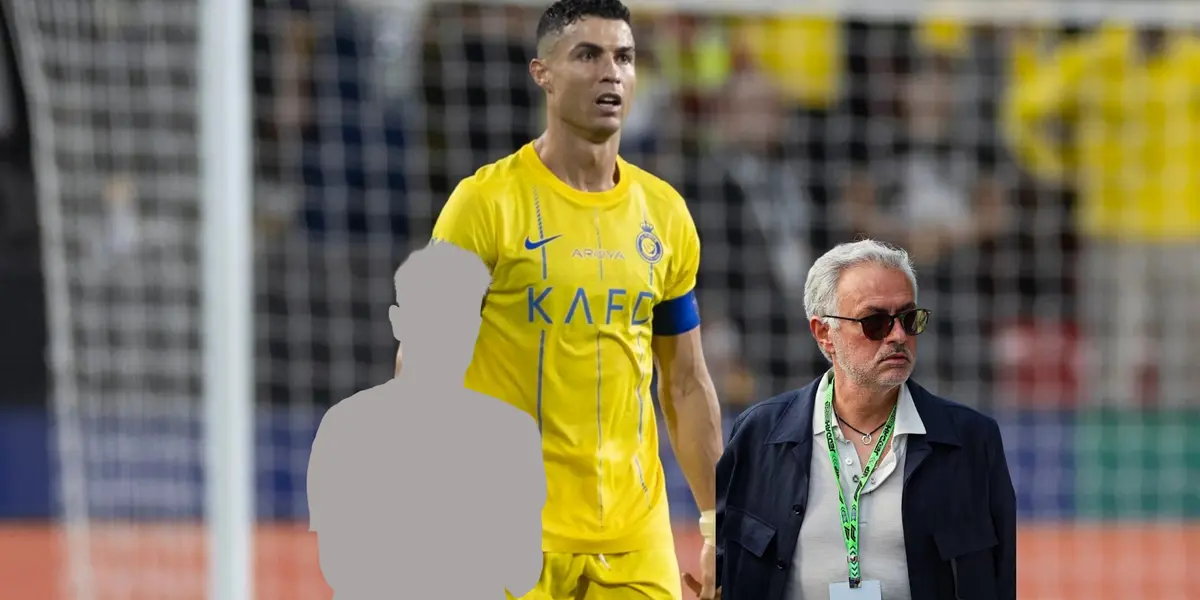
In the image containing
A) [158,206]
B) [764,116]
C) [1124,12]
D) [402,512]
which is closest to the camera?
[402,512]

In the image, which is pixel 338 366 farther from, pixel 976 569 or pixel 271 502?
pixel 976 569

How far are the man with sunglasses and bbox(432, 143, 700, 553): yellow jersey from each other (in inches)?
27.7

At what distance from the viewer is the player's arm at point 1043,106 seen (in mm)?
10578

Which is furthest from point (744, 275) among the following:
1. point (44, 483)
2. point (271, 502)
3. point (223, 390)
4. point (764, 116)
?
point (44, 483)

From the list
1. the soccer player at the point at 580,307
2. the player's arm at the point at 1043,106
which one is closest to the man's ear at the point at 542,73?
the soccer player at the point at 580,307

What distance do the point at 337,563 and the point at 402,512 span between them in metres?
0.15

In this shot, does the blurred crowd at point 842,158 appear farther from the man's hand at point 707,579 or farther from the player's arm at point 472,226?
the man's hand at point 707,579

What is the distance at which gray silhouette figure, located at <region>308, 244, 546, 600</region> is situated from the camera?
327 centimetres

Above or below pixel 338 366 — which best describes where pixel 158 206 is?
above

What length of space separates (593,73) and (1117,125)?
22.7 ft

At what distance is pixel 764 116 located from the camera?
34.4 feet

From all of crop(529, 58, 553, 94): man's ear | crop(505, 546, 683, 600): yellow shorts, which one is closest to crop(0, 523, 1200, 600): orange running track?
crop(505, 546, 683, 600): yellow shorts

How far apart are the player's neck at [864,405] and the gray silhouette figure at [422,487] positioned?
25.6 inches

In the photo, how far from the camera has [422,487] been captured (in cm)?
330
